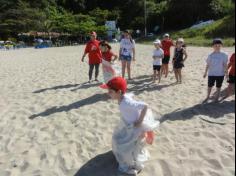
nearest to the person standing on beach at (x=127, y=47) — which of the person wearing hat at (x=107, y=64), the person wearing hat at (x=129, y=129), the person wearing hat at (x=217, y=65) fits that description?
the person wearing hat at (x=107, y=64)

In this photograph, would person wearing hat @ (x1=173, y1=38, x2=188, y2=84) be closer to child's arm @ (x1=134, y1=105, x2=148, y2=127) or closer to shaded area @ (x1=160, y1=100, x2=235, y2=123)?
shaded area @ (x1=160, y1=100, x2=235, y2=123)

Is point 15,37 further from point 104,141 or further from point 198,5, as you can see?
point 104,141

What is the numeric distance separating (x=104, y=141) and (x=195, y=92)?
3905 mm

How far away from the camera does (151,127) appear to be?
4.30m

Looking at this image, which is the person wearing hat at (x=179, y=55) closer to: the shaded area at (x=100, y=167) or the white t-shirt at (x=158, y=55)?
the white t-shirt at (x=158, y=55)

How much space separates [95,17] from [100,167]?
5746 cm

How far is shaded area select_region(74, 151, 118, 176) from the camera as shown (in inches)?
177

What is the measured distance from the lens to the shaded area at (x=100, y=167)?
4.50 meters

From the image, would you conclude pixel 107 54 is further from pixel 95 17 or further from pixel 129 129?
pixel 95 17

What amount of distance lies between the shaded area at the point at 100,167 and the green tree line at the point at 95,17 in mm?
45583

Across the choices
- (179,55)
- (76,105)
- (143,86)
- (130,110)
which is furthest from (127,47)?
(130,110)

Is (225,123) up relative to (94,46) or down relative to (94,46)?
down

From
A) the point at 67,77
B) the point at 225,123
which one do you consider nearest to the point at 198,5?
the point at 67,77

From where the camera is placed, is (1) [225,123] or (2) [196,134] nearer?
(2) [196,134]
